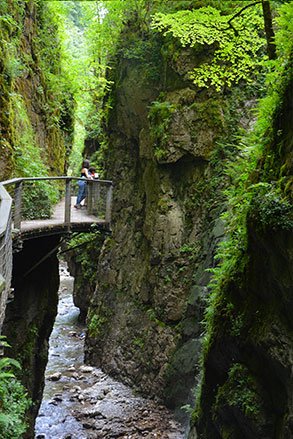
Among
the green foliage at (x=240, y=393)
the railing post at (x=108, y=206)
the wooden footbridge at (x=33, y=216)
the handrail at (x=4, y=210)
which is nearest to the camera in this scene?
the handrail at (x=4, y=210)

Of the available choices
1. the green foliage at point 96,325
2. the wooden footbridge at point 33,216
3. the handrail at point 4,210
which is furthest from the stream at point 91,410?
the handrail at point 4,210

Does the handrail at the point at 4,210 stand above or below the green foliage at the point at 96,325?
above

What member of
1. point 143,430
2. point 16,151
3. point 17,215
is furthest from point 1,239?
point 143,430

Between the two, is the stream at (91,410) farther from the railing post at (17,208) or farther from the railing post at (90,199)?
the railing post at (17,208)

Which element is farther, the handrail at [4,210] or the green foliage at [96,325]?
the green foliage at [96,325]

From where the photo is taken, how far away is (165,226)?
12250 millimetres

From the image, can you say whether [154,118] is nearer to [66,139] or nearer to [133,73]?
[133,73]

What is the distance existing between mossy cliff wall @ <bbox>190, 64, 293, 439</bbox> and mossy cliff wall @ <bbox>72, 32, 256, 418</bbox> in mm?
4384

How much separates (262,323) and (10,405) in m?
4.24

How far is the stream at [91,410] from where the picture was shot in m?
10.1

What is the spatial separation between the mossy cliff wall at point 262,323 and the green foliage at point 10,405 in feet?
10.1

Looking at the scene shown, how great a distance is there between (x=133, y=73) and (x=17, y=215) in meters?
9.77

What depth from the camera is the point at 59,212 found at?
11055 millimetres

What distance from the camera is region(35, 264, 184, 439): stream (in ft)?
33.3
